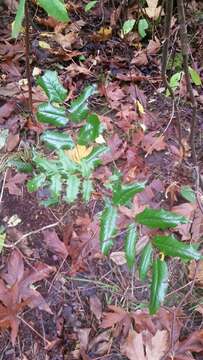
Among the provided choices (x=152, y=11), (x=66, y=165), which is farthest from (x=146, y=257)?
(x=152, y=11)

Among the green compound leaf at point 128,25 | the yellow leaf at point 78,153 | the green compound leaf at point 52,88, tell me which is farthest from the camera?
the green compound leaf at point 128,25

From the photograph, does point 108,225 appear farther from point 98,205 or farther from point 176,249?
point 98,205

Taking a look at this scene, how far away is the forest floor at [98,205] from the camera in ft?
4.97

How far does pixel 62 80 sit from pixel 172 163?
0.66m

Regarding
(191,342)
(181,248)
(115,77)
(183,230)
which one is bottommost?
(191,342)

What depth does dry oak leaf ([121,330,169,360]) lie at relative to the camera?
1446 mm

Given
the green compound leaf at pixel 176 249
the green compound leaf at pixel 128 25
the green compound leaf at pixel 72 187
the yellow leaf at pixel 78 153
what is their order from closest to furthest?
1. the green compound leaf at pixel 176 249
2. the green compound leaf at pixel 72 187
3. the yellow leaf at pixel 78 153
4. the green compound leaf at pixel 128 25

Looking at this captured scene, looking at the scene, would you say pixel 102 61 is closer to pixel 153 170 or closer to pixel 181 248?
pixel 153 170

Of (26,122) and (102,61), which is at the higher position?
(102,61)

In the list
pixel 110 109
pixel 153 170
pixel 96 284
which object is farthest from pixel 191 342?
pixel 110 109

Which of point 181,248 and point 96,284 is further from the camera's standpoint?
point 96,284

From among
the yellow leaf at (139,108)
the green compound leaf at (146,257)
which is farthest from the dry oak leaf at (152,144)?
the green compound leaf at (146,257)

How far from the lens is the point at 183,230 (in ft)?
5.58

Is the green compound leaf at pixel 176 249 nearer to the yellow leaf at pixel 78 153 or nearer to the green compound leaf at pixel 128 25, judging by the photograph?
the yellow leaf at pixel 78 153
